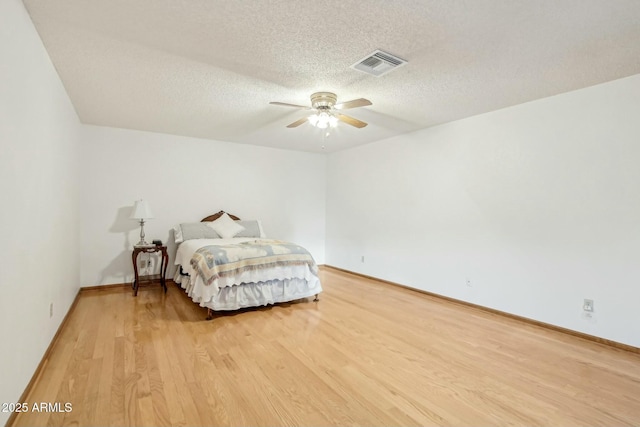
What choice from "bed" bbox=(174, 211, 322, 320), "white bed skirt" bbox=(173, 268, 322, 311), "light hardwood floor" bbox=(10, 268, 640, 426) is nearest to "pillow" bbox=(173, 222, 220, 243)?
"bed" bbox=(174, 211, 322, 320)

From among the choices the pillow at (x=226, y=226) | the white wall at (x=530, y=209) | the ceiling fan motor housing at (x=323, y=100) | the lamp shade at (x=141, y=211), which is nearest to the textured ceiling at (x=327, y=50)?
the ceiling fan motor housing at (x=323, y=100)

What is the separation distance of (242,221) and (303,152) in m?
2.05

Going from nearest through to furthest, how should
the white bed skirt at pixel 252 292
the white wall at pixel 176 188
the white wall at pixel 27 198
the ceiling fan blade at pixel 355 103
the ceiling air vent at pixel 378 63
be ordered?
the white wall at pixel 27 198, the ceiling air vent at pixel 378 63, the ceiling fan blade at pixel 355 103, the white bed skirt at pixel 252 292, the white wall at pixel 176 188

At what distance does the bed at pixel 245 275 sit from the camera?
139 inches

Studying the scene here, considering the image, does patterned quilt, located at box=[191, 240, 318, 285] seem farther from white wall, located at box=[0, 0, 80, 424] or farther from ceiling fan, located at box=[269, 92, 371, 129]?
ceiling fan, located at box=[269, 92, 371, 129]

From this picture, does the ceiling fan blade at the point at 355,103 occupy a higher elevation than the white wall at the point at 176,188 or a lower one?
higher

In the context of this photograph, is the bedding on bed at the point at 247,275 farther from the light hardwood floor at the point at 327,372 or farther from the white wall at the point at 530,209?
the white wall at the point at 530,209

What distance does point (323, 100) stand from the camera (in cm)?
317

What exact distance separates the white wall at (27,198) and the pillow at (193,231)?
185 cm

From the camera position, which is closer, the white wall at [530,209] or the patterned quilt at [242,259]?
the white wall at [530,209]

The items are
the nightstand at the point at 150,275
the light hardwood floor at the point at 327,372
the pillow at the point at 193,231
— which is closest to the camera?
the light hardwood floor at the point at 327,372

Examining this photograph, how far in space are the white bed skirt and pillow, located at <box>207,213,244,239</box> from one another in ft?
3.40

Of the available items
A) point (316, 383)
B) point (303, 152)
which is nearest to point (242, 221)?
point (303, 152)

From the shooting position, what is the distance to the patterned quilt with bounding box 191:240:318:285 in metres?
3.56
